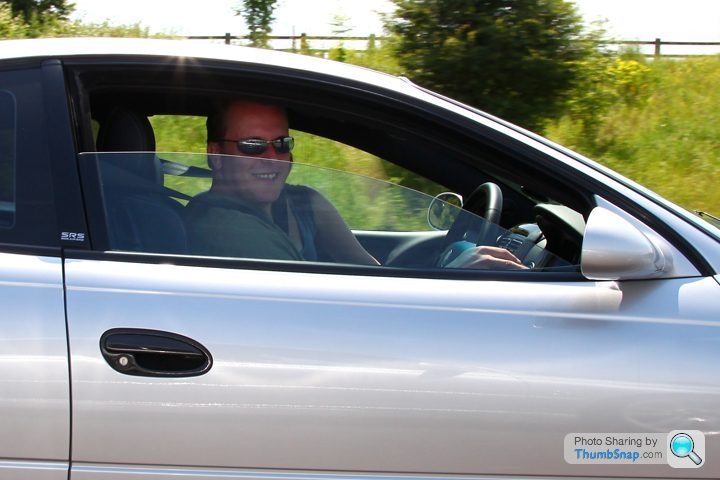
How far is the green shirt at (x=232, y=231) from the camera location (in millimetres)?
2287

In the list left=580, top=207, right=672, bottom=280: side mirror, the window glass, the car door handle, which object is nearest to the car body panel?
the car door handle

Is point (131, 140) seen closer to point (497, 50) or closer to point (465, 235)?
point (465, 235)

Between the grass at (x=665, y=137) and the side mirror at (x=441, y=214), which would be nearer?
the side mirror at (x=441, y=214)

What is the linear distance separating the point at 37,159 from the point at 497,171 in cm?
115

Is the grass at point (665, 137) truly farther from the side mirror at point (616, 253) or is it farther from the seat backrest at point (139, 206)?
the seat backrest at point (139, 206)

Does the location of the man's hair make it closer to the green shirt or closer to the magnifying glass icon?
the green shirt

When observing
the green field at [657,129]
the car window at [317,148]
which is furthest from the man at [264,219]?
the green field at [657,129]

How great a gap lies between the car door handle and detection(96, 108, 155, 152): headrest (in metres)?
0.69

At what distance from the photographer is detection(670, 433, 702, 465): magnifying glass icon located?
6.88 ft

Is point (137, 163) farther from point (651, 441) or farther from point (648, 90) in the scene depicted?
point (648, 90)

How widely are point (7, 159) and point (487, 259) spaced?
4.01 ft

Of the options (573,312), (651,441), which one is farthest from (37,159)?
(651,441)

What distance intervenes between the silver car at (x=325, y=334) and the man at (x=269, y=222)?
0.21ft

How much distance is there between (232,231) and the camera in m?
Result: 2.34
